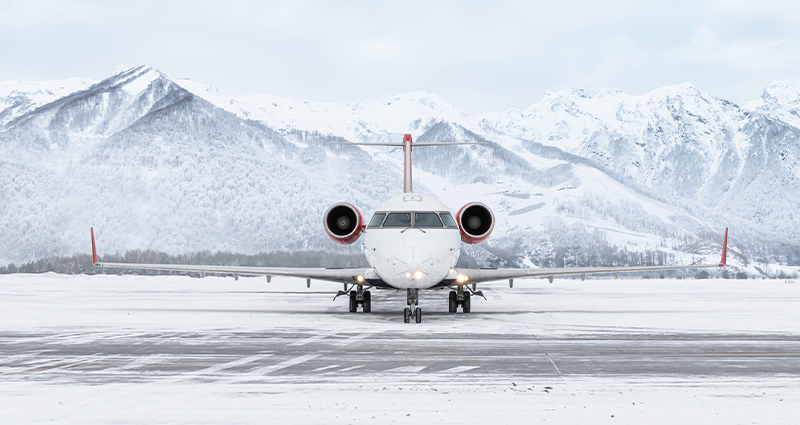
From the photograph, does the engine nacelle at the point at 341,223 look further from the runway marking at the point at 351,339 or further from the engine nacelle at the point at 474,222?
the runway marking at the point at 351,339

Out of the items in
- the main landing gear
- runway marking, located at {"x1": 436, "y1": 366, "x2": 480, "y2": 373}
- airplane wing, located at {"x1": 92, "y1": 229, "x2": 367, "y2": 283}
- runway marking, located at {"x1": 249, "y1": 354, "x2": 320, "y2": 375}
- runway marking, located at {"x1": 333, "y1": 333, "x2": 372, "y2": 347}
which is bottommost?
runway marking, located at {"x1": 333, "y1": 333, "x2": 372, "y2": 347}

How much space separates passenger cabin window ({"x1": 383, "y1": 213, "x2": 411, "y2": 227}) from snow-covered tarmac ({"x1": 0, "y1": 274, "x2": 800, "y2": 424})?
98.3 inches

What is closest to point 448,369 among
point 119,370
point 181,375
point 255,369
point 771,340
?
point 255,369

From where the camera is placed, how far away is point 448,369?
10.5 meters

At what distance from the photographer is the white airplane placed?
59.1ft

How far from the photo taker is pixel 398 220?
19344 millimetres

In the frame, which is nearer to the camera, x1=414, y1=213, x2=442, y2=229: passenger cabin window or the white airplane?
the white airplane

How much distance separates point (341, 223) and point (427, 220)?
4.24 metres

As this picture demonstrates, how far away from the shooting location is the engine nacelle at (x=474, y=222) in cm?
2234

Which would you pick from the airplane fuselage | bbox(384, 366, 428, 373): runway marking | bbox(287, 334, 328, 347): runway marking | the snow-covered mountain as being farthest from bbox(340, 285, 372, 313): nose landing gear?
the snow-covered mountain

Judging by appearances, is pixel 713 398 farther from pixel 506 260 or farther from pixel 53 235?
pixel 53 235

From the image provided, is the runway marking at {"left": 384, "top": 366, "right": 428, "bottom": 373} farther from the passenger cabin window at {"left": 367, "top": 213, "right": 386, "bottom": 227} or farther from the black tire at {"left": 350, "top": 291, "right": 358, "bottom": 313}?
the black tire at {"left": 350, "top": 291, "right": 358, "bottom": 313}

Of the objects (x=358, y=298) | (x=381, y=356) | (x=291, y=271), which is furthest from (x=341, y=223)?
(x=381, y=356)

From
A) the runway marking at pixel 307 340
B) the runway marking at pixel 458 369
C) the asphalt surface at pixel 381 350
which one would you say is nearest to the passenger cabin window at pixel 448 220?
the asphalt surface at pixel 381 350
